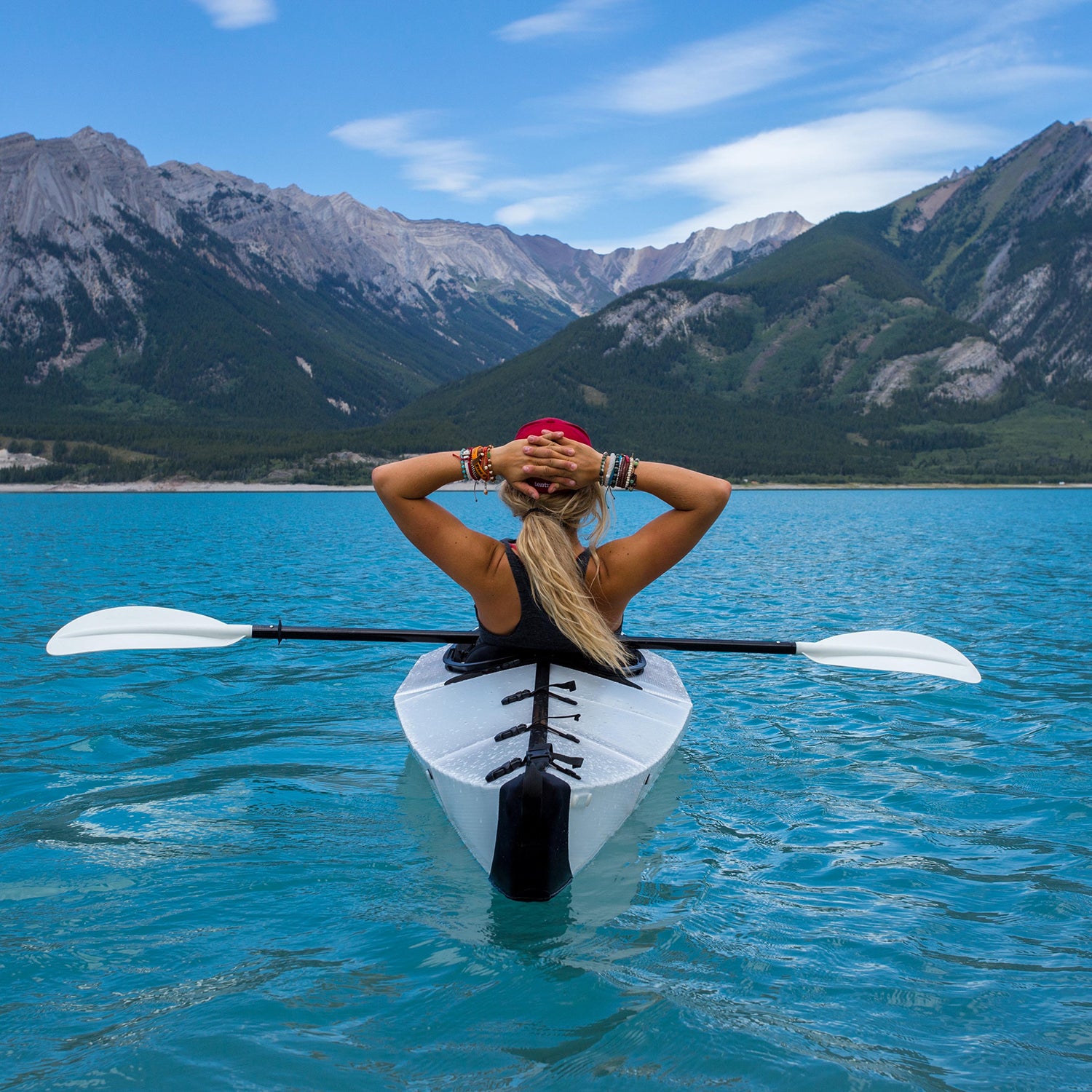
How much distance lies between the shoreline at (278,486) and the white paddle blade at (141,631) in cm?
15900

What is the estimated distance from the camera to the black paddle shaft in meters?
8.40

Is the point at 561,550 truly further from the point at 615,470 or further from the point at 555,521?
the point at 615,470

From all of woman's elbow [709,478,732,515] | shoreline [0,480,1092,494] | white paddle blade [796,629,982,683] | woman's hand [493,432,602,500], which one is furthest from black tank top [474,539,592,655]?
shoreline [0,480,1092,494]

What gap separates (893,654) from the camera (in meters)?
9.18

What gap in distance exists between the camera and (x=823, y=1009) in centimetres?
510

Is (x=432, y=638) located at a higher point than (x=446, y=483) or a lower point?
lower

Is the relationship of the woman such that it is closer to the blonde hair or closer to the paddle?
the blonde hair

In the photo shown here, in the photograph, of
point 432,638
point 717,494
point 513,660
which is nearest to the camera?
point 717,494

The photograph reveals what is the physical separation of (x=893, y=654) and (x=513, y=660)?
4102 millimetres

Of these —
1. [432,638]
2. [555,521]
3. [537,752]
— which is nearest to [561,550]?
[555,521]

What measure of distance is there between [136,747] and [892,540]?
44693 millimetres

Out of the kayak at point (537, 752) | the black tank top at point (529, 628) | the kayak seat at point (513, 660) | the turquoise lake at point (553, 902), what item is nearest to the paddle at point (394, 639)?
the kayak seat at point (513, 660)

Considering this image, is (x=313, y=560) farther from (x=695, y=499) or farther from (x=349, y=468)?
(x=349, y=468)

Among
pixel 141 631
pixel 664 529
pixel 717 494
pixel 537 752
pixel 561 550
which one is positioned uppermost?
pixel 717 494
